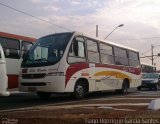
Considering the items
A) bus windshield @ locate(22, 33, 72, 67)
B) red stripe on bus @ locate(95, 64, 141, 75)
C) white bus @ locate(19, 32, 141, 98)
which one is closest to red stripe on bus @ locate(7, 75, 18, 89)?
white bus @ locate(19, 32, 141, 98)

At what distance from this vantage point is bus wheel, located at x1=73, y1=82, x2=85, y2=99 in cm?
1579

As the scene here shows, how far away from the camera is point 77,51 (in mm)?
15945

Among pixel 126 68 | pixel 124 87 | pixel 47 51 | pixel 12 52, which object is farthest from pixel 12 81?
pixel 126 68

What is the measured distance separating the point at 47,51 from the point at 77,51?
1.36 metres

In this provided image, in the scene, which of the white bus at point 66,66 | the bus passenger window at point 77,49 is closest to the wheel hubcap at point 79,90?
the white bus at point 66,66

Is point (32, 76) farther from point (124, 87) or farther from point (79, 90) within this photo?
point (124, 87)

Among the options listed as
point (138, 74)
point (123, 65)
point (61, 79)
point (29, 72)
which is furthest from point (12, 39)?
point (138, 74)

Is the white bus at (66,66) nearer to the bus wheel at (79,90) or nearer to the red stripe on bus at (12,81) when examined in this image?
the bus wheel at (79,90)

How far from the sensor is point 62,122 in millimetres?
7762

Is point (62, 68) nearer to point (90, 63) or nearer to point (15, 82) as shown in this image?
point (90, 63)

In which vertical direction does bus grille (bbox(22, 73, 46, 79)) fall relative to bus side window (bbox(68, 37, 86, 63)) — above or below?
below

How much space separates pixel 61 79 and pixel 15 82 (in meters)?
3.85

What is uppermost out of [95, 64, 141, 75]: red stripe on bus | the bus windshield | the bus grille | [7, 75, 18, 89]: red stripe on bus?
the bus windshield

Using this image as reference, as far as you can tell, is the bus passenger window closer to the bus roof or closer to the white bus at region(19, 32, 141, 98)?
the white bus at region(19, 32, 141, 98)
